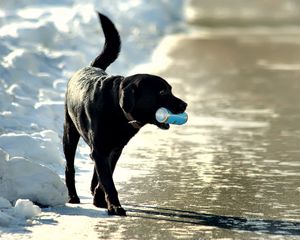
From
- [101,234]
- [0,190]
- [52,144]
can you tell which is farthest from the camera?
[52,144]

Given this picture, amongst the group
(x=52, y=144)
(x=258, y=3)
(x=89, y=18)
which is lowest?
(x=52, y=144)

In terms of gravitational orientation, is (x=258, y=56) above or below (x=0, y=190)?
above

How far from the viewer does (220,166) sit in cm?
976

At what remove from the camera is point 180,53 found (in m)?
22.0

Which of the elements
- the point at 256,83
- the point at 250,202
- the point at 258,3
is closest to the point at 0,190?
the point at 250,202

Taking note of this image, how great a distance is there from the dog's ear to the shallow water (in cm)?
76

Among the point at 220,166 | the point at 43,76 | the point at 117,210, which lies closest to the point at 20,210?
the point at 117,210

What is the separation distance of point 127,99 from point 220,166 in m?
2.53

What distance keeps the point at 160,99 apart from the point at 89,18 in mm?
18493

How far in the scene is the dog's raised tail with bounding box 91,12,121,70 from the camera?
353 inches

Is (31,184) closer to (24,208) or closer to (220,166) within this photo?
(24,208)

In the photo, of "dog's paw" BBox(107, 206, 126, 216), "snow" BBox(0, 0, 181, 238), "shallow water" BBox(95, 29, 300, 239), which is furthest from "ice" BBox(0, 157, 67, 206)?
"shallow water" BBox(95, 29, 300, 239)

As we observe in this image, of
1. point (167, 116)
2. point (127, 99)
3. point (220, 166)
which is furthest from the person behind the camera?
point (220, 166)

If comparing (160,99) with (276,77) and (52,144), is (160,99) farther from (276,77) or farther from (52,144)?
(276,77)
